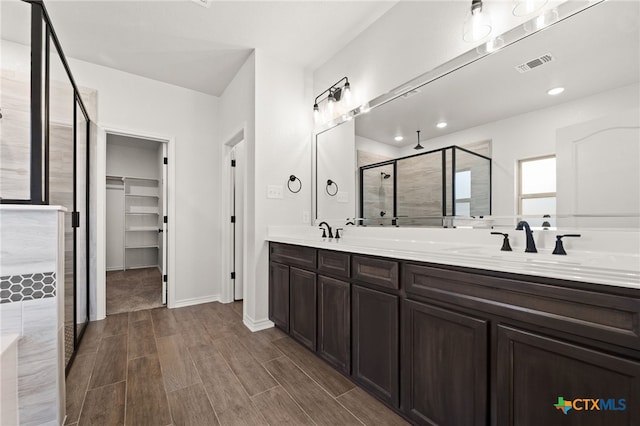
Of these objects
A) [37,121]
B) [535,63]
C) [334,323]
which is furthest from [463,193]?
[37,121]

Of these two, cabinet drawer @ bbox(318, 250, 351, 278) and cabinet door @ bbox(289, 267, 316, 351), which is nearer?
cabinet drawer @ bbox(318, 250, 351, 278)

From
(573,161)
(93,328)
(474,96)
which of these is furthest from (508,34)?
(93,328)

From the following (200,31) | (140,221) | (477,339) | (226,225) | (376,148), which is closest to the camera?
(477,339)

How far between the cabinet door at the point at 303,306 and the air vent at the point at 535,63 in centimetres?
180

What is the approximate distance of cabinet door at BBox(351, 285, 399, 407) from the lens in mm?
1444

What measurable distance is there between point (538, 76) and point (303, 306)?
2094 mm

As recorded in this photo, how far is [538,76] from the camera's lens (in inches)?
55.5

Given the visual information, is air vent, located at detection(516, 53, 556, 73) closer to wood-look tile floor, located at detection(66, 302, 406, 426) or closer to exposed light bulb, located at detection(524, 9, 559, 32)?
exposed light bulb, located at detection(524, 9, 559, 32)

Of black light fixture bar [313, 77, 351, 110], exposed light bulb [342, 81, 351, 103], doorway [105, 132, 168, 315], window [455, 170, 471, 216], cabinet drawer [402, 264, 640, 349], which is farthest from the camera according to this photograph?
doorway [105, 132, 168, 315]

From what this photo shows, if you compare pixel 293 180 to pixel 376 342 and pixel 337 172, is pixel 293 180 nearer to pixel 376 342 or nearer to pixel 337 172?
pixel 337 172

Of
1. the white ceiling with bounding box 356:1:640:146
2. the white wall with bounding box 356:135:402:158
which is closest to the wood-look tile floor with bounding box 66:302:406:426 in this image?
the white wall with bounding box 356:135:402:158

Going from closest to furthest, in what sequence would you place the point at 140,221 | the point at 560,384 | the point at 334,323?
the point at 560,384 → the point at 334,323 → the point at 140,221

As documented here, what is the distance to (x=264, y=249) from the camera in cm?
278

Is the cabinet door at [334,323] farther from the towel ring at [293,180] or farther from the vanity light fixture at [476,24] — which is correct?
the vanity light fixture at [476,24]
